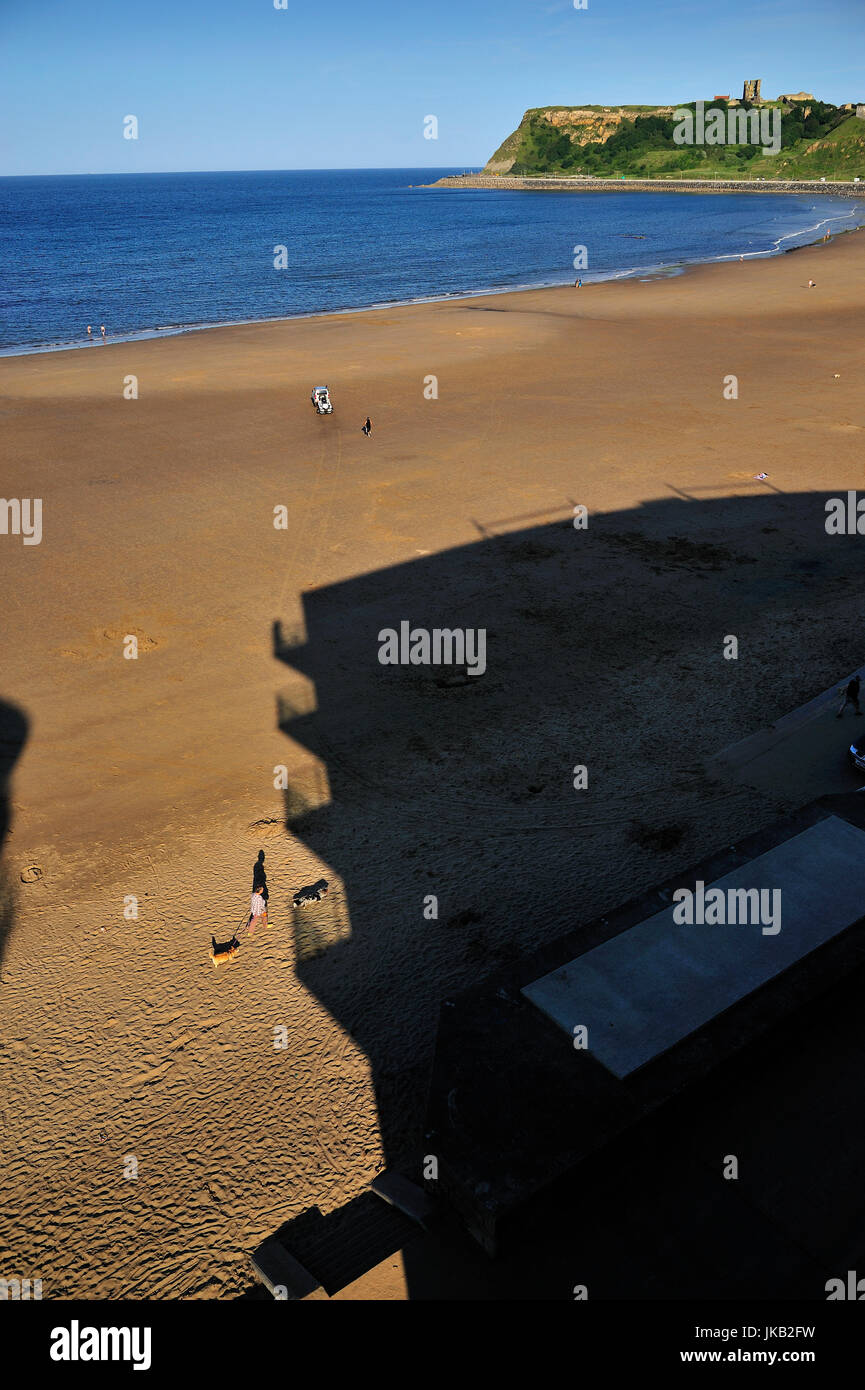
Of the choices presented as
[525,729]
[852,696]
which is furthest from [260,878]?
[852,696]

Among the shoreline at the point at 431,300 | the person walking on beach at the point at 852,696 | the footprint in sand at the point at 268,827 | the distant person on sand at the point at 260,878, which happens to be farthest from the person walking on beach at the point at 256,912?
the shoreline at the point at 431,300

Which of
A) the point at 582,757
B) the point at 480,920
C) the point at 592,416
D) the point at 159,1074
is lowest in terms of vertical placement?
the point at 159,1074

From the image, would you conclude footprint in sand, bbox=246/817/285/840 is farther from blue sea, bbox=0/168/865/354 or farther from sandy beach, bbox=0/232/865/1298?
blue sea, bbox=0/168/865/354

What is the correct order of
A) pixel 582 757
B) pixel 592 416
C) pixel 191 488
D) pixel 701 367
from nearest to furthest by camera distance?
pixel 582 757 < pixel 191 488 < pixel 592 416 < pixel 701 367

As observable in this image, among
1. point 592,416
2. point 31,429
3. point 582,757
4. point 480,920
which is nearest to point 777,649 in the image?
point 582,757

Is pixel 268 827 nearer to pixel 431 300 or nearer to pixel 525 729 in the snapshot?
pixel 525 729

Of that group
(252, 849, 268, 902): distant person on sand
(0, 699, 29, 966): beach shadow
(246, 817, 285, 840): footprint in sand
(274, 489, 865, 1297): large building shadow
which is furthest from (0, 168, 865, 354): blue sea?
(252, 849, 268, 902): distant person on sand

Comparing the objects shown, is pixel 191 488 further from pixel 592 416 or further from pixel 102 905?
pixel 102 905
